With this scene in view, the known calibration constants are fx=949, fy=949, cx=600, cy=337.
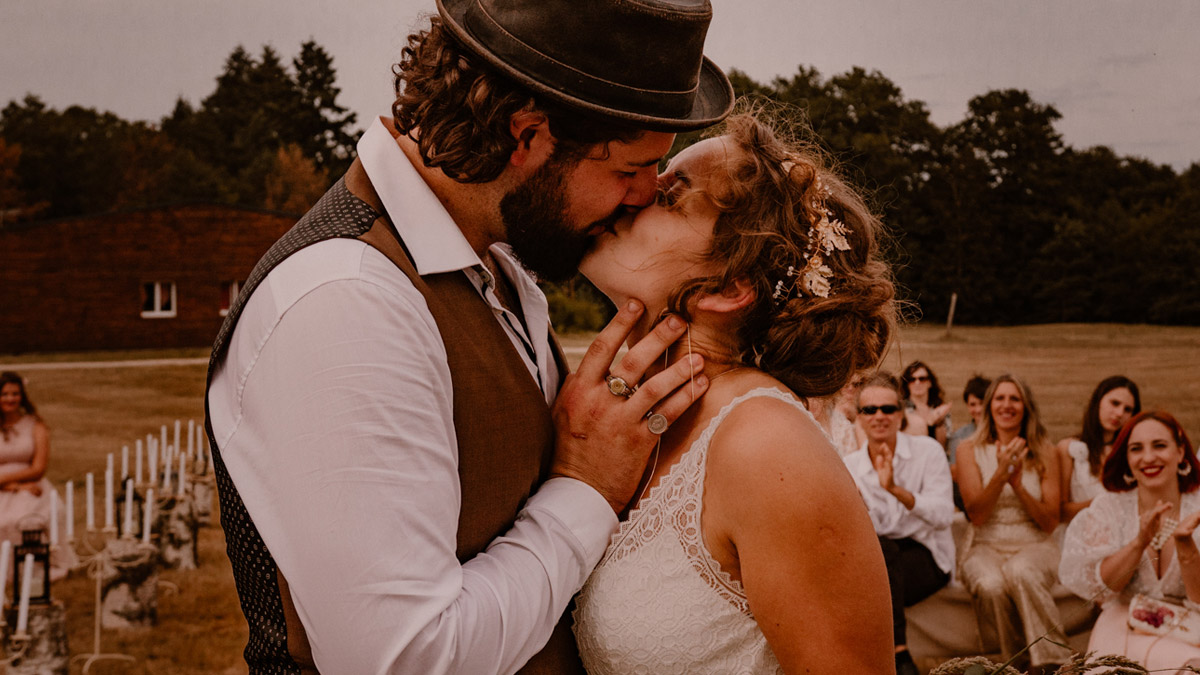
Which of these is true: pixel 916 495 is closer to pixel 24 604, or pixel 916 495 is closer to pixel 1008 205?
pixel 24 604

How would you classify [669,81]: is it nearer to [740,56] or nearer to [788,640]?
[788,640]

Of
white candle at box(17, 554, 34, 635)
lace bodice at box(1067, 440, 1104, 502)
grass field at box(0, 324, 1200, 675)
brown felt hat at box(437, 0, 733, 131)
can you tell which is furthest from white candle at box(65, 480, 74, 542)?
lace bodice at box(1067, 440, 1104, 502)

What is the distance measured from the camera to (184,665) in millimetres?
5902

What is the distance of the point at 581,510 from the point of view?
1542mm

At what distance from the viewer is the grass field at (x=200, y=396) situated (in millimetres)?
6125

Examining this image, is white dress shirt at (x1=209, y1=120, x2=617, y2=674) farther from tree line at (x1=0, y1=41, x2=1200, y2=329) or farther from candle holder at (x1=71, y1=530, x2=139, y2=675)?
tree line at (x1=0, y1=41, x2=1200, y2=329)

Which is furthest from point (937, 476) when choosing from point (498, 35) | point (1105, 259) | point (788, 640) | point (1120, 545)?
point (1105, 259)

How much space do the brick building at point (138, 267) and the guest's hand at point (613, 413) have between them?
1161cm

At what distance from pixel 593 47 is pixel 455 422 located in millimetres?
616

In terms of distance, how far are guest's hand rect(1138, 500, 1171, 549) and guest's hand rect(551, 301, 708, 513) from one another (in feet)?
11.9

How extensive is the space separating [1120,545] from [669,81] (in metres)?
4.23

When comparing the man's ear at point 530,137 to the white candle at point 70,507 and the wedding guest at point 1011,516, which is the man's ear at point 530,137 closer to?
the white candle at point 70,507

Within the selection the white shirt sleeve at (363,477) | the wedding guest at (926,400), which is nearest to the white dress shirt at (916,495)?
the wedding guest at (926,400)

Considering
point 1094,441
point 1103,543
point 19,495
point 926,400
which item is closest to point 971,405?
point 926,400
